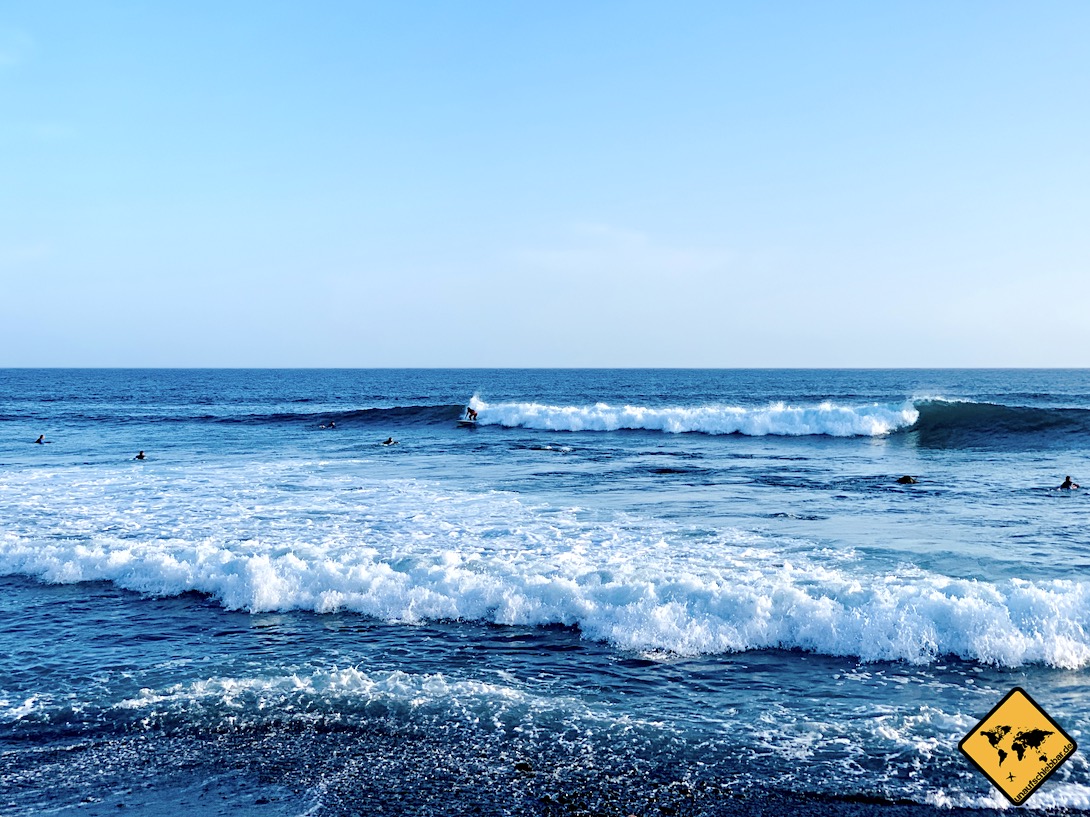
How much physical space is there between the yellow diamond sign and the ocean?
2.64 meters

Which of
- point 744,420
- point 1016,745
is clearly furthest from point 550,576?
point 744,420

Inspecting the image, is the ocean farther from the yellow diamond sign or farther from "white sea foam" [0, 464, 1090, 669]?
the yellow diamond sign

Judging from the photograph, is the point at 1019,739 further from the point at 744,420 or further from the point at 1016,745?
the point at 744,420

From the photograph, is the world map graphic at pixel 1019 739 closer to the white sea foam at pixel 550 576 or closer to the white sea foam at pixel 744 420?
the white sea foam at pixel 550 576

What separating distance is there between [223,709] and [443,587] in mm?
4018

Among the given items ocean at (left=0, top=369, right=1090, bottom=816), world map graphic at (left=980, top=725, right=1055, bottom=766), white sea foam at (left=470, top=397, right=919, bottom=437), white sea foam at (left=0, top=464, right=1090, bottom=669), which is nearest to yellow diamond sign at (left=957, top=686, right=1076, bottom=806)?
world map graphic at (left=980, top=725, right=1055, bottom=766)

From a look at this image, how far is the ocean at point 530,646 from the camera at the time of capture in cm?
645

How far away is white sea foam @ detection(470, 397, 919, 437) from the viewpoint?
40.7 meters

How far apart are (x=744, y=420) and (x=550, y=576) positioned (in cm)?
3203

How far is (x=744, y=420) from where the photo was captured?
4212 cm

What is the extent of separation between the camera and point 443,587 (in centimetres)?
1138

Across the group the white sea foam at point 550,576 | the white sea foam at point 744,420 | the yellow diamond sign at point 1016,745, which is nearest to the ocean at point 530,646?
the white sea foam at point 550,576

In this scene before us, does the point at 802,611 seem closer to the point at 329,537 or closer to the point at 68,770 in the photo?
the point at 68,770

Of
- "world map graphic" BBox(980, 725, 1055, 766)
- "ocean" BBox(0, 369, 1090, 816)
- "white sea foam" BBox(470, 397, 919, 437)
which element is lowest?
"ocean" BBox(0, 369, 1090, 816)
